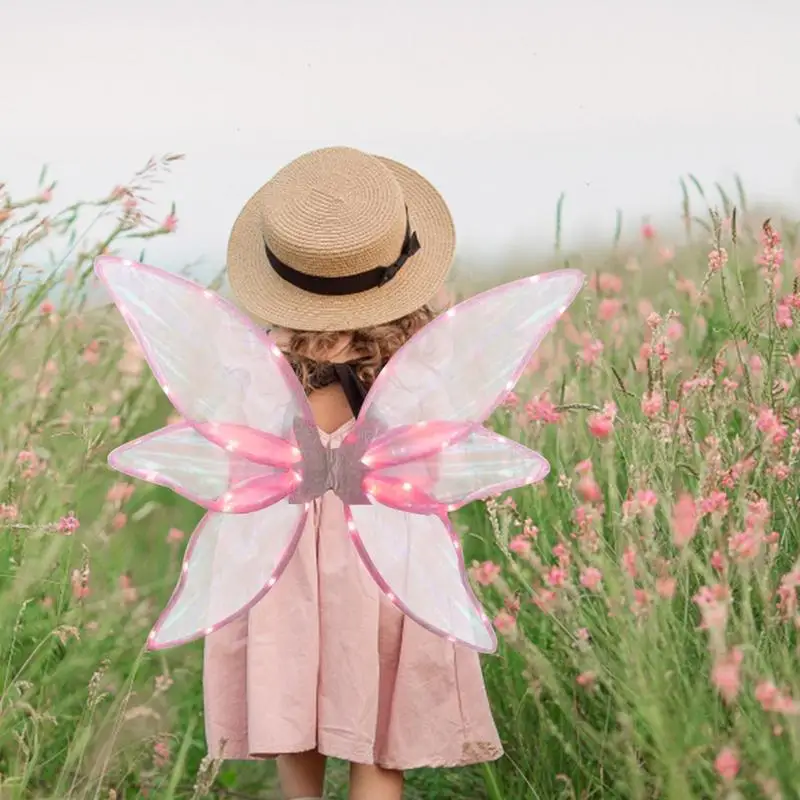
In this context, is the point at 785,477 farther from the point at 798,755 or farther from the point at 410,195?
the point at 410,195

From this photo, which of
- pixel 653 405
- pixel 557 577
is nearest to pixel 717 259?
pixel 653 405

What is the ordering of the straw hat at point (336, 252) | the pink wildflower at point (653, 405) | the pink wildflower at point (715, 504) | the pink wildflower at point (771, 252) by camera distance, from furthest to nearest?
the pink wildflower at point (771, 252) → the straw hat at point (336, 252) → the pink wildflower at point (653, 405) → the pink wildflower at point (715, 504)

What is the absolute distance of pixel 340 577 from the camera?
209cm

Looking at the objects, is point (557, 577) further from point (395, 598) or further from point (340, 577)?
point (340, 577)

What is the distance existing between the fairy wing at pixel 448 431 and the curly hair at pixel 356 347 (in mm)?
182

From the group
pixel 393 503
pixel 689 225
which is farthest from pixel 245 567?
pixel 689 225

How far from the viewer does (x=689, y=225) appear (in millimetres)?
2969

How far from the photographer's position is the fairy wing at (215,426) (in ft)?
6.39

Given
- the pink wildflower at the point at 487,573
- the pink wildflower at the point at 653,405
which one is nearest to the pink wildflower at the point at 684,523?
the pink wildflower at the point at 653,405

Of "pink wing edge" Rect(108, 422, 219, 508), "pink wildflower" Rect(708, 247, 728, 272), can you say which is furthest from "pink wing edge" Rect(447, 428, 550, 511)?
"pink wildflower" Rect(708, 247, 728, 272)

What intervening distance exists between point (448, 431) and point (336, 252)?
331 mm

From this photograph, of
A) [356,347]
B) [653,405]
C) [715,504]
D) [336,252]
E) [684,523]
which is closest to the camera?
[684,523]

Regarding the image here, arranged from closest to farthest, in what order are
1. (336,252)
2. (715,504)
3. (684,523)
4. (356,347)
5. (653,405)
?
(684,523)
(715,504)
(653,405)
(336,252)
(356,347)

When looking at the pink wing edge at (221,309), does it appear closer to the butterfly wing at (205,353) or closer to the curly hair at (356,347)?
the butterfly wing at (205,353)
